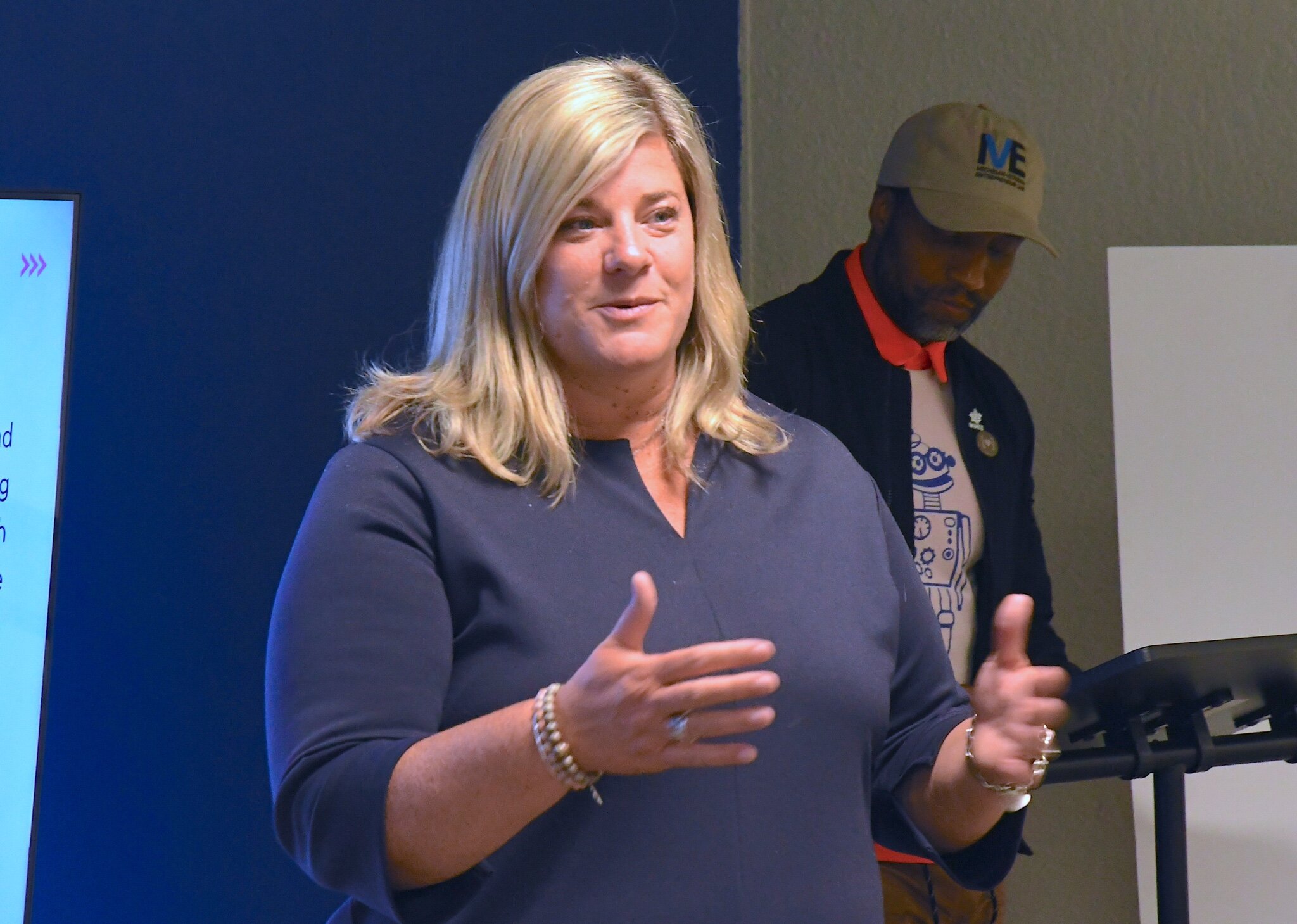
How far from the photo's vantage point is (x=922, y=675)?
1.21m

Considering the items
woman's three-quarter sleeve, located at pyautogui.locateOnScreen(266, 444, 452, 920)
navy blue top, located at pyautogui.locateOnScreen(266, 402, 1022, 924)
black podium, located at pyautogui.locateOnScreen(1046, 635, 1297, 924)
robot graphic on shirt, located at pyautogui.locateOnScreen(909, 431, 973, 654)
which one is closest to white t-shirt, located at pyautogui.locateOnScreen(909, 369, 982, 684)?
robot graphic on shirt, located at pyautogui.locateOnScreen(909, 431, 973, 654)

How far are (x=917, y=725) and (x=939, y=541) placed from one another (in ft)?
3.17

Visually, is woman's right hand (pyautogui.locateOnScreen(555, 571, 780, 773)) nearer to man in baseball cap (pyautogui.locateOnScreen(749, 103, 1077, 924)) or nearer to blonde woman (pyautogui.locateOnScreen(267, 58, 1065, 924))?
blonde woman (pyautogui.locateOnScreen(267, 58, 1065, 924))

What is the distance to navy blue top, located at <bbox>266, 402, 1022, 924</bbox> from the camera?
93 centimetres

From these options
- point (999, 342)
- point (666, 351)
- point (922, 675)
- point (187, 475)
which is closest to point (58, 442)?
point (187, 475)

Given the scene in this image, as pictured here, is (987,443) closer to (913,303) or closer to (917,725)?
(913,303)

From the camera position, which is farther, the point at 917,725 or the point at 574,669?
the point at 917,725

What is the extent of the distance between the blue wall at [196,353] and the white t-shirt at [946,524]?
36.3 inches

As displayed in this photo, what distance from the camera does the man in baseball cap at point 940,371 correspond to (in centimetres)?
213

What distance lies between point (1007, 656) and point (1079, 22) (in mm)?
2471

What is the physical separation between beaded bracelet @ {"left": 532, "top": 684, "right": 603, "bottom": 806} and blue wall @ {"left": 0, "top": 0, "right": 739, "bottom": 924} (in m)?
1.48

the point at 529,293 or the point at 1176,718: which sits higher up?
the point at 529,293

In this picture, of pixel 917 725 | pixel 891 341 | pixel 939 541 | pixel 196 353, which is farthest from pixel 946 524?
pixel 196 353

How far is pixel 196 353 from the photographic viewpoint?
2.37 meters
